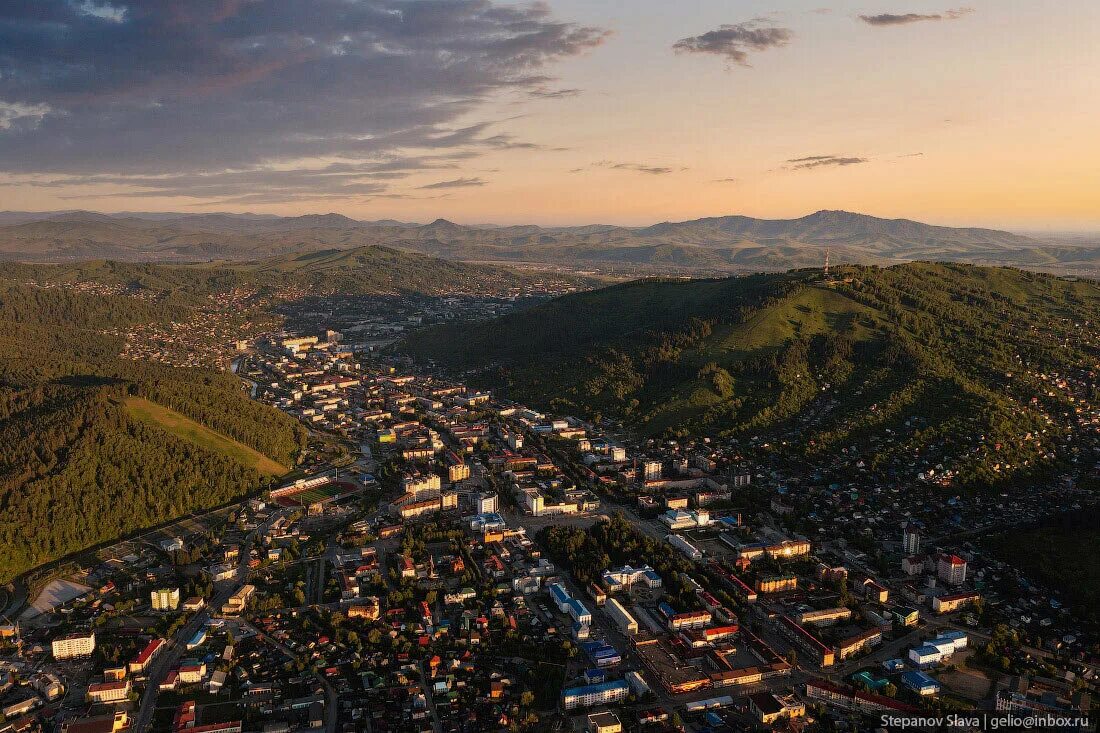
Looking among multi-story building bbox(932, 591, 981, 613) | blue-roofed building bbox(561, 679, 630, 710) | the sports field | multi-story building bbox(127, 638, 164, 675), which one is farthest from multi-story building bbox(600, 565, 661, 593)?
the sports field

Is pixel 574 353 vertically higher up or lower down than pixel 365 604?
higher up

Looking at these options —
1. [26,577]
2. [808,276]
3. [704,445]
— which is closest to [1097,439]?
[704,445]

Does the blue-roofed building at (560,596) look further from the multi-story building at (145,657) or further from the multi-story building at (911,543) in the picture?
the multi-story building at (911,543)

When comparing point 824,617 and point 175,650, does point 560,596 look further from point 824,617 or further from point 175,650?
point 175,650

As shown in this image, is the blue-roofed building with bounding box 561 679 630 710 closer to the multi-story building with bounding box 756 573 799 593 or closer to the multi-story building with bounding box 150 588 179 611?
the multi-story building with bounding box 756 573 799 593

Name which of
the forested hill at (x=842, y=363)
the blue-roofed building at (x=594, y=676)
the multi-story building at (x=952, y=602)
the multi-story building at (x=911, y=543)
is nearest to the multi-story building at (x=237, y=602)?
the blue-roofed building at (x=594, y=676)

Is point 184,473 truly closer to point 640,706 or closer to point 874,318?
point 640,706
